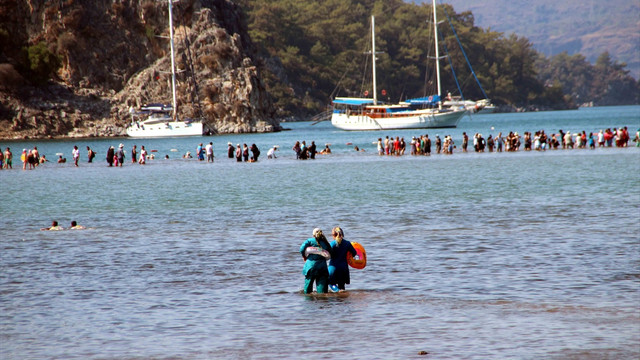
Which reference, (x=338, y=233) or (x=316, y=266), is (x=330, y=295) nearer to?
(x=316, y=266)

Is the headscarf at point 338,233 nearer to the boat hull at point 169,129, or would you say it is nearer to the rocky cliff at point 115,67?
the boat hull at point 169,129

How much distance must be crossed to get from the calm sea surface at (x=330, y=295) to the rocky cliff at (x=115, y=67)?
7710cm

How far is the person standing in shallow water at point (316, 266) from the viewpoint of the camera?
1350 cm

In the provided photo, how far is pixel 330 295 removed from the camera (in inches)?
563

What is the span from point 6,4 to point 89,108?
19.8 meters

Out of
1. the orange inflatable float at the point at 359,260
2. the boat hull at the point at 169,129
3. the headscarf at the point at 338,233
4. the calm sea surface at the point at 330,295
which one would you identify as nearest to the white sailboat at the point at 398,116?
the boat hull at the point at 169,129

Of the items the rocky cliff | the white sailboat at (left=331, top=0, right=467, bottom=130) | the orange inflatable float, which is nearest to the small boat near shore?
the rocky cliff

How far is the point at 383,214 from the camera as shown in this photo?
26.6m

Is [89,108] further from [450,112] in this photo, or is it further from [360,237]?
[360,237]

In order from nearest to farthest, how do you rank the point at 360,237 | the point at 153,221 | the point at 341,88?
the point at 360,237
the point at 153,221
the point at 341,88

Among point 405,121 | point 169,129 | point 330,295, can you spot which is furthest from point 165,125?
point 330,295

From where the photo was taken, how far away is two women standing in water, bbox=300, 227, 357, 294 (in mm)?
13523

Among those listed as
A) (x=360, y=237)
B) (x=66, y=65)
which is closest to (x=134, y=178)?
(x=360, y=237)

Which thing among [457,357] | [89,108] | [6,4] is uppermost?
[6,4]
